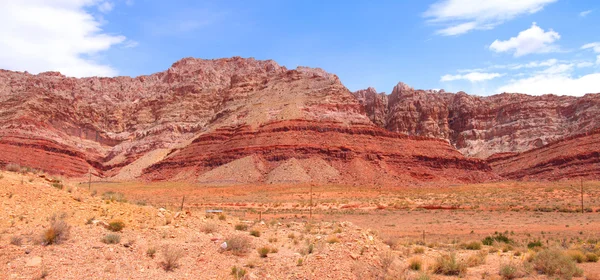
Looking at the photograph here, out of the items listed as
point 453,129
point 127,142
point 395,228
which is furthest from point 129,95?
point 395,228

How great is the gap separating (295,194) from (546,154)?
6562 cm

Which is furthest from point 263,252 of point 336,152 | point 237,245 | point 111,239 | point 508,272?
point 336,152

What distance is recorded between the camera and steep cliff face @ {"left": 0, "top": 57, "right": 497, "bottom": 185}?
278 ft

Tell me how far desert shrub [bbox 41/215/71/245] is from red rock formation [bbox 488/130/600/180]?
86.4 meters

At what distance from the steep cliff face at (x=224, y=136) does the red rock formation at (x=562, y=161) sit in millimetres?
9053

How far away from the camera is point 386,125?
535ft

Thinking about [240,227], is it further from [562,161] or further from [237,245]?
[562,161]

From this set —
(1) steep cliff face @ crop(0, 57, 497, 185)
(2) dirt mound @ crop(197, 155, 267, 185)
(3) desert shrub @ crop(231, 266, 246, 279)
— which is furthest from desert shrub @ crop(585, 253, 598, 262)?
(2) dirt mound @ crop(197, 155, 267, 185)

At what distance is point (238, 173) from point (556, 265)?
232 ft

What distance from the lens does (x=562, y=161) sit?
89812 millimetres

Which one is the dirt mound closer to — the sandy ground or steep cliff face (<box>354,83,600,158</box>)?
the sandy ground

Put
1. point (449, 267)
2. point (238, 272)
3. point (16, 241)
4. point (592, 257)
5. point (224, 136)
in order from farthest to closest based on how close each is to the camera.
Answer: point (224, 136), point (592, 257), point (449, 267), point (238, 272), point (16, 241)

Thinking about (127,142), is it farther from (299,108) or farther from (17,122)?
(299,108)

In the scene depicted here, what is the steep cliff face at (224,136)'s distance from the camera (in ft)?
278
